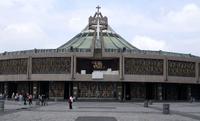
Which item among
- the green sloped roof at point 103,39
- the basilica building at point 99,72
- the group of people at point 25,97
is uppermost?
the green sloped roof at point 103,39

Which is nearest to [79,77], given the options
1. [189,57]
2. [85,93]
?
[85,93]

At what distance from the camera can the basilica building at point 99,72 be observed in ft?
273

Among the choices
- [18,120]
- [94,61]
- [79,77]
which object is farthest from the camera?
[94,61]

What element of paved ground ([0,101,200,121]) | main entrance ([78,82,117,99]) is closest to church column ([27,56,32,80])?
main entrance ([78,82,117,99])

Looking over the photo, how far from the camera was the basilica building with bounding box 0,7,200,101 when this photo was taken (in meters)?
83.2

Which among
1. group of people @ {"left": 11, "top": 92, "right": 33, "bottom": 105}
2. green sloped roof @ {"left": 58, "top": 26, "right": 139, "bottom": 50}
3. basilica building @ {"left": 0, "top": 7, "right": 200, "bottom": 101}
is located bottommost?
group of people @ {"left": 11, "top": 92, "right": 33, "bottom": 105}

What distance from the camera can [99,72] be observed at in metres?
82.8

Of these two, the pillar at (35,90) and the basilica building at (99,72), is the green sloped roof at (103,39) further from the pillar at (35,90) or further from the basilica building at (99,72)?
the pillar at (35,90)

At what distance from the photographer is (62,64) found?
274ft

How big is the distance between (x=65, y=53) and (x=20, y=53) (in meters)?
10.7

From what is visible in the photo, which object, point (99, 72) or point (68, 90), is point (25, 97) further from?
point (68, 90)

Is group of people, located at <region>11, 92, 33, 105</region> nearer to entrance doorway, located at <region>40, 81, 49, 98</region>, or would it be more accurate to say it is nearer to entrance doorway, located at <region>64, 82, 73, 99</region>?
entrance doorway, located at <region>40, 81, 49, 98</region>

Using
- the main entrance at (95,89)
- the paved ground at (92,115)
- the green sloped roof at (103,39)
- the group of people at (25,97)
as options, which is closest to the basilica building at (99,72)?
the main entrance at (95,89)

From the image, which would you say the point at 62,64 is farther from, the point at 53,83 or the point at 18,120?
the point at 18,120
